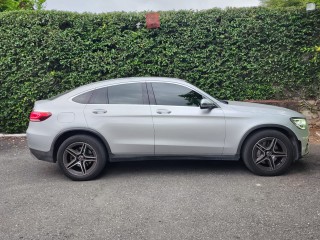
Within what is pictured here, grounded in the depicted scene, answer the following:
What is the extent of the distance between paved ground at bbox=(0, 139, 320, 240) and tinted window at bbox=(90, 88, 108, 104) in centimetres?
120

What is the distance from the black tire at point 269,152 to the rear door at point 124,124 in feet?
5.00

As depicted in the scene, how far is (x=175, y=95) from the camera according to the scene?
17.9 ft

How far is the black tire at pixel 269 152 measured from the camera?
525 cm

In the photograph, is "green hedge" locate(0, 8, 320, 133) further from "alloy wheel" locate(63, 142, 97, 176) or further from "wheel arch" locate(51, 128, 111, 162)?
"alloy wheel" locate(63, 142, 97, 176)

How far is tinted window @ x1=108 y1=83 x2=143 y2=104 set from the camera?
5430 mm

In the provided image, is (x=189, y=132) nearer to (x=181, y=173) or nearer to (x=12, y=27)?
(x=181, y=173)

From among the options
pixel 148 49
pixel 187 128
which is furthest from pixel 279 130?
pixel 148 49

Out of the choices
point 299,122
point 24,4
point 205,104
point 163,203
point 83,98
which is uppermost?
point 24,4

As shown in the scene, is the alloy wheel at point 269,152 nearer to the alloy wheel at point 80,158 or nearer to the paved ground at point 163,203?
the paved ground at point 163,203

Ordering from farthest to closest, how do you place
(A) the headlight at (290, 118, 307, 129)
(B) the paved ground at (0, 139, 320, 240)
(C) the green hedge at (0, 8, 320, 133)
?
1. (C) the green hedge at (0, 8, 320, 133)
2. (A) the headlight at (290, 118, 307, 129)
3. (B) the paved ground at (0, 139, 320, 240)

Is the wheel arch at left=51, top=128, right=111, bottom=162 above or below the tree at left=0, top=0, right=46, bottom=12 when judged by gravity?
below

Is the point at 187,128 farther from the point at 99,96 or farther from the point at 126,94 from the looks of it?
the point at 99,96

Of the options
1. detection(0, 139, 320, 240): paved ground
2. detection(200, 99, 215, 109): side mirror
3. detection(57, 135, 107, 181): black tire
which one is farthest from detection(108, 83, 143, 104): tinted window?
detection(0, 139, 320, 240): paved ground

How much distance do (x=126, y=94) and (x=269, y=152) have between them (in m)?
2.37
